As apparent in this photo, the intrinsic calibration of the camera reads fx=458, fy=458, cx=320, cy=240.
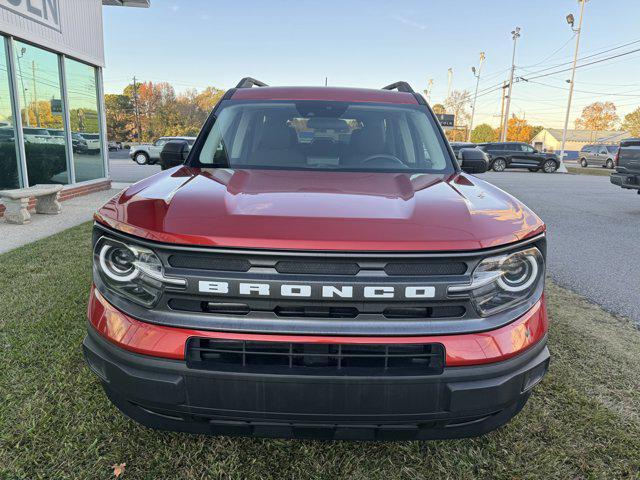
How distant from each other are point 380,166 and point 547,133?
322ft

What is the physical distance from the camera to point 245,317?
5.15 ft

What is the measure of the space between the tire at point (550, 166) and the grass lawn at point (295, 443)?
2580 centimetres

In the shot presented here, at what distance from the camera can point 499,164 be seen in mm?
25609

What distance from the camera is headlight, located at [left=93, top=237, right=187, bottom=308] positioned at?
1621 mm

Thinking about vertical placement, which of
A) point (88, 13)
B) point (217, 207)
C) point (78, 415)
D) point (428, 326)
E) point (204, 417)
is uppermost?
point (88, 13)

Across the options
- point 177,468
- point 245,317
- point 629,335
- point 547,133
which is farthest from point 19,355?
point 547,133

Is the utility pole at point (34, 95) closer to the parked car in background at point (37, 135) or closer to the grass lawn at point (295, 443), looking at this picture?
the parked car in background at point (37, 135)

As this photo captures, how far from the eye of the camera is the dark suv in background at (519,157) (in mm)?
25781

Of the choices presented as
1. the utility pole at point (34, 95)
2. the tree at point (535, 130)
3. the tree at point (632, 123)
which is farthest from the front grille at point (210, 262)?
the tree at point (535, 130)

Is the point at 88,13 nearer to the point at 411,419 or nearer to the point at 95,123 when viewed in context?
the point at 95,123

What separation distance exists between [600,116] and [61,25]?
94.6 m

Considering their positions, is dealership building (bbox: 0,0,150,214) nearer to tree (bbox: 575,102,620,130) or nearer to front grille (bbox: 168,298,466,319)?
front grille (bbox: 168,298,466,319)

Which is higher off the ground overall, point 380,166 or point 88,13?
point 88,13

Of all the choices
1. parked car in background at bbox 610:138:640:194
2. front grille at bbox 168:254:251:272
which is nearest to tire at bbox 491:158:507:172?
parked car in background at bbox 610:138:640:194
